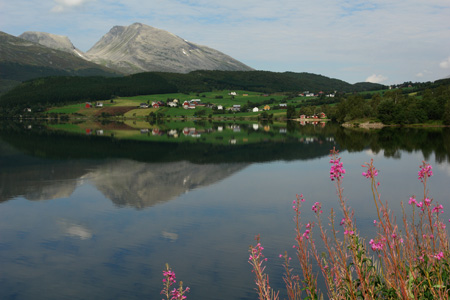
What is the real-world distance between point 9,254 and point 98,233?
484 cm

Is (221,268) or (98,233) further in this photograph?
(98,233)

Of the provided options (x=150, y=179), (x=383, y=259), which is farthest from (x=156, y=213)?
(x=383, y=259)

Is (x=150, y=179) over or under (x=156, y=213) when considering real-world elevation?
over

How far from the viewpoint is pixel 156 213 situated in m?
28.0

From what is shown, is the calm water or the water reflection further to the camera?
the water reflection

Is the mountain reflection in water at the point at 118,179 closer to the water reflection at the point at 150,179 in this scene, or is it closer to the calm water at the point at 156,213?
the water reflection at the point at 150,179

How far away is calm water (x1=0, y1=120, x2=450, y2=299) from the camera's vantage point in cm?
1742

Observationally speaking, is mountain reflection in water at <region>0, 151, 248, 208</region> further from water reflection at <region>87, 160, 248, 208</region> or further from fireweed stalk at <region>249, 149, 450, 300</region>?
fireweed stalk at <region>249, 149, 450, 300</region>

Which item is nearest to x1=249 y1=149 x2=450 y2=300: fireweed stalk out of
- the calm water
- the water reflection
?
the calm water

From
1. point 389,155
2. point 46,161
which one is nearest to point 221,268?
point 46,161

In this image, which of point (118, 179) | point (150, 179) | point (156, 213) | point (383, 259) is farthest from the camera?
point (150, 179)

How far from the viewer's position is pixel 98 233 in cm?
2366

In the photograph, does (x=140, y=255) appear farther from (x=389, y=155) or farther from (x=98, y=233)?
(x=389, y=155)

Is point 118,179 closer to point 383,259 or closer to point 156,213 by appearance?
point 156,213
